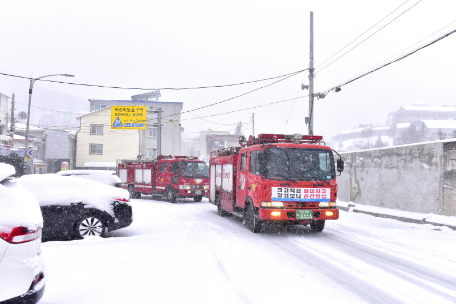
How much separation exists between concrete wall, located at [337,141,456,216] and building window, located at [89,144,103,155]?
1510 inches

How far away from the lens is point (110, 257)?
6512 millimetres

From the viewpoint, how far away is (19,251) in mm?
3469

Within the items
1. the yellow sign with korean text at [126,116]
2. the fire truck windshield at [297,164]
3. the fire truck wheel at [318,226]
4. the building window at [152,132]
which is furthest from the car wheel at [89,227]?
the building window at [152,132]

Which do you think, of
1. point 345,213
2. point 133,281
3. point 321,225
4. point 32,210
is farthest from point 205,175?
point 32,210

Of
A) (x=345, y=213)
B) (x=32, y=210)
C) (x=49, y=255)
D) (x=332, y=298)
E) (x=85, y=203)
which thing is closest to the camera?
(x=32, y=210)

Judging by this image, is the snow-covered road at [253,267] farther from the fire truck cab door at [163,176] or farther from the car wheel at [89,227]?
the fire truck cab door at [163,176]

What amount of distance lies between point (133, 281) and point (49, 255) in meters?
2.13

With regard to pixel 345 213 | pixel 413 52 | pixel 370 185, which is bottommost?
pixel 345 213

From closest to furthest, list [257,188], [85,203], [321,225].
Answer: [85,203] → [257,188] → [321,225]

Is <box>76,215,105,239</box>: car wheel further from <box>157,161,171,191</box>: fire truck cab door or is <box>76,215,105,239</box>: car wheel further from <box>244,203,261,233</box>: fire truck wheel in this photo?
<box>157,161,171,191</box>: fire truck cab door

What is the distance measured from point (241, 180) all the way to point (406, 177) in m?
5.80

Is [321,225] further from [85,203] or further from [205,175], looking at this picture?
[205,175]

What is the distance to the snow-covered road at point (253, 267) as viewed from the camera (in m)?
4.72

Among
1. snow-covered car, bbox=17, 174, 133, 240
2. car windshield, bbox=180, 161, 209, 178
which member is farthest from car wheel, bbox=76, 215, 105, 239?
car windshield, bbox=180, 161, 209, 178
